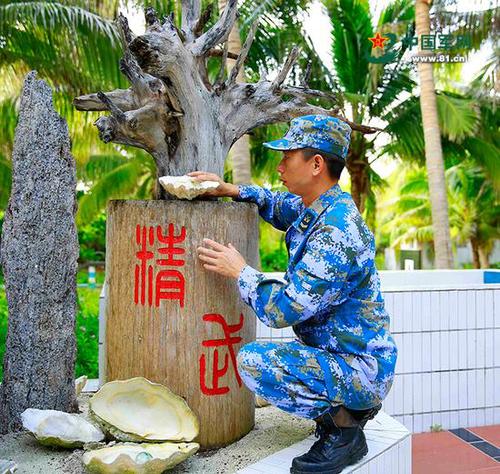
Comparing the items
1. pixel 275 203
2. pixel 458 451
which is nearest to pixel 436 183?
pixel 458 451

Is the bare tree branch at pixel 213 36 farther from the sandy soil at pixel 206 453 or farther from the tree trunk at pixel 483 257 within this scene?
Result: the tree trunk at pixel 483 257

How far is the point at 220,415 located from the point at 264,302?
2.51ft

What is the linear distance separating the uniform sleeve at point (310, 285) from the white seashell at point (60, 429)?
0.96 metres

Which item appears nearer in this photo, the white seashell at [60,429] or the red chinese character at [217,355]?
the white seashell at [60,429]

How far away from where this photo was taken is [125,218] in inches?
121

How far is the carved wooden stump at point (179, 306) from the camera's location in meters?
3.00

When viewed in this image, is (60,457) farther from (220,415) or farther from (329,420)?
(329,420)

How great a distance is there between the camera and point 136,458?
101 inches

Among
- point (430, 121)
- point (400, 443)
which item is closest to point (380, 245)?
point (430, 121)

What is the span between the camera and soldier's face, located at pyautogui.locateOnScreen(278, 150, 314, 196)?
9.14 ft

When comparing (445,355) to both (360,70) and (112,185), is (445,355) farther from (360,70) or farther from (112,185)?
(112,185)

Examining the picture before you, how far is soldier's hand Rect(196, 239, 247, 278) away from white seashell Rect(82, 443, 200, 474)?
0.74 metres

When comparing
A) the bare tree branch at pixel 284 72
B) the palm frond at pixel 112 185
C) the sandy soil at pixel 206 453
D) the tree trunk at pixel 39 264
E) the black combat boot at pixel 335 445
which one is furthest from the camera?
the palm frond at pixel 112 185

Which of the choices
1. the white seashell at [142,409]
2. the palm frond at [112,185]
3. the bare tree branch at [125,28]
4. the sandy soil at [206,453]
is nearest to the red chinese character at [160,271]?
the white seashell at [142,409]
